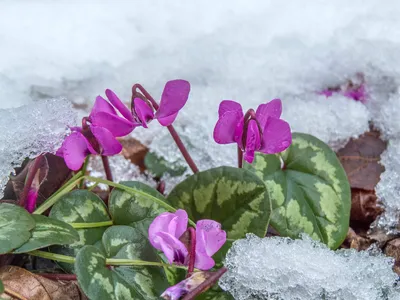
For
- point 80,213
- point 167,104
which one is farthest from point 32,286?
point 167,104

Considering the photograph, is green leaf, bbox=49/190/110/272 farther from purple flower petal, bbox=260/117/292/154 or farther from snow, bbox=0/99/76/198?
purple flower petal, bbox=260/117/292/154

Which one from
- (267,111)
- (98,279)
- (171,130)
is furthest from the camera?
(171,130)

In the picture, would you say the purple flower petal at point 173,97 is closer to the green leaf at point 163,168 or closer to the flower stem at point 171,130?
the flower stem at point 171,130

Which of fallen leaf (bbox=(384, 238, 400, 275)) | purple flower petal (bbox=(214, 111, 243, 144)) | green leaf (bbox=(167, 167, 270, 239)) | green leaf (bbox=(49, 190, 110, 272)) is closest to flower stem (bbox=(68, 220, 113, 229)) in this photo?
green leaf (bbox=(49, 190, 110, 272))

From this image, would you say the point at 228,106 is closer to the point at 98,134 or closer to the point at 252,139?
the point at 252,139

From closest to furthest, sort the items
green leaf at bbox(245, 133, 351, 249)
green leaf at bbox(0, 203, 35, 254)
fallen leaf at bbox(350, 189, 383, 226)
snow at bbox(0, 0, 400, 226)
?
1. green leaf at bbox(0, 203, 35, 254)
2. green leaf at bbox(245, 133, 351, 249)
3. fallen leaf at bbox(350, 189, 383, 226)
4. snow at bbox(0, 0, 400, 226)

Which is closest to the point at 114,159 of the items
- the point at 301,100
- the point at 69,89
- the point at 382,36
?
the point at 69,89
